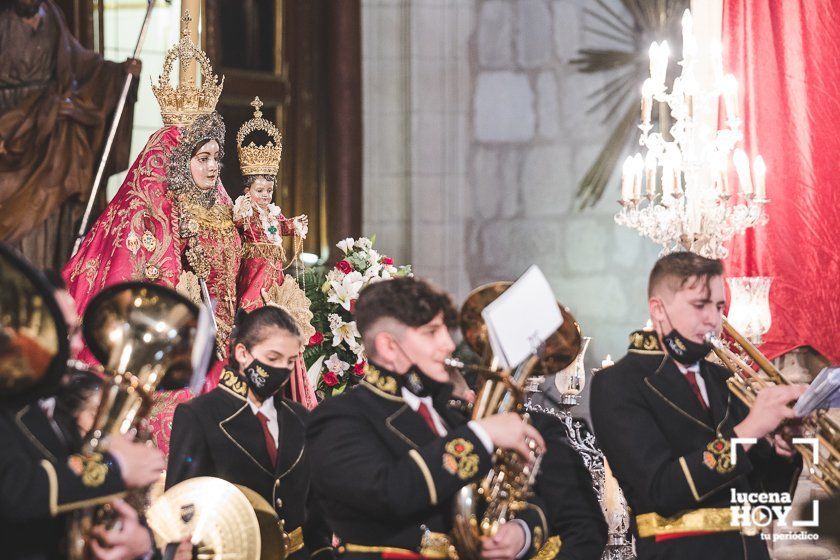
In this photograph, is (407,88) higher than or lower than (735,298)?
higher

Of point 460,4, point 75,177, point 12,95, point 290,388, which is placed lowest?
point 290,388

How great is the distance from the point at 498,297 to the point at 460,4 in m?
6.02

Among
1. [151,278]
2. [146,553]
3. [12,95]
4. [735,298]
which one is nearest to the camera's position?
[146,553]

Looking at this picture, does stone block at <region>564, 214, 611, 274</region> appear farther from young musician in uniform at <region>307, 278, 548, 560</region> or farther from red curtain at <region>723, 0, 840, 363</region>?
young musician in uniform at <region>307, 278, 548, 560</region>

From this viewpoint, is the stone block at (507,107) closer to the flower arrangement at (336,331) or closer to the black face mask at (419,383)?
the flower arrangement at (336,331)

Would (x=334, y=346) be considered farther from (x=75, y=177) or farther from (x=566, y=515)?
(x=566, y=515)

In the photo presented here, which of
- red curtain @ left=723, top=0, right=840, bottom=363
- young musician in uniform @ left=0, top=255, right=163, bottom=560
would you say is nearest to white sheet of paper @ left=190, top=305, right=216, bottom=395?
young musician in uniform @ left=0, top=255, right=163, bottom=560

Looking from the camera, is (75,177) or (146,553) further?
(75,177)

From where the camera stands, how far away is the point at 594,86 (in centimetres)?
906

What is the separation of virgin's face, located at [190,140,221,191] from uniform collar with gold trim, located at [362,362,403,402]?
2917 mm

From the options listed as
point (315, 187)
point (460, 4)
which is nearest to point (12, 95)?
point (315, 187)

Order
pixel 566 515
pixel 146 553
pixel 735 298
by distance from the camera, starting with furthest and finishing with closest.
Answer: pixel 735 298 → pixel 566 515 → pixel 146 553

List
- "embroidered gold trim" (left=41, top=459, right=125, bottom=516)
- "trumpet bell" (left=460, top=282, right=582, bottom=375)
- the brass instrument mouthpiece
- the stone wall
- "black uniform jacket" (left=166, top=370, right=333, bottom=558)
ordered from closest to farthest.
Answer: "embroidered gold trim" (left=41, top=459, right=125, bottom=516), the brass instrument mouthpiece, "trumpet bell" (left=460, top=282, right=582, bottom=375), "black uniform jacket" (left=166, top=370, right=333, bottom=558), the stone wall

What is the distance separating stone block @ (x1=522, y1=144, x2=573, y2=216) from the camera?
9102 millimetres
